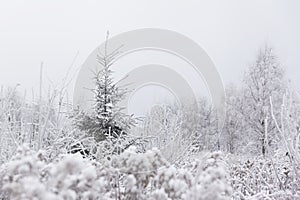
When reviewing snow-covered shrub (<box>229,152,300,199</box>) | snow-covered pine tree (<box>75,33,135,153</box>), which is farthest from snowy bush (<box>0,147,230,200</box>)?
snow-covered pine tree (<box>75,33,135,153</box>)

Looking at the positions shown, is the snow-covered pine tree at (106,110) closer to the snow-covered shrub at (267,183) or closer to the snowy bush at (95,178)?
the snow-covered shrub at (267,183)

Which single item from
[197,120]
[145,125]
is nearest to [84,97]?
[145,125]

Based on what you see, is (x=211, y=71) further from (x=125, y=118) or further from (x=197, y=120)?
(x=197, y=120)

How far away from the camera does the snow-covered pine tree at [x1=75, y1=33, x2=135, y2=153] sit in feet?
29.1

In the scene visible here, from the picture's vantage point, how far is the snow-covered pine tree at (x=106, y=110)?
8867 millimetres

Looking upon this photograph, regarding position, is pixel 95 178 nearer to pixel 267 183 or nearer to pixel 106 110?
pixel 267 183

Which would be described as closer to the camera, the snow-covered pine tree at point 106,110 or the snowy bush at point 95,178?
the snowy bush at point 95,178

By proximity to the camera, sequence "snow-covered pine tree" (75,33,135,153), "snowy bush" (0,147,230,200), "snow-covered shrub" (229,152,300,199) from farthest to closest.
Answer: "snow-covered pine tree" (75,33,135,153)
"snow-covered shrub" (229,152,300,199)
"snowy bush" (0,147,230,200)

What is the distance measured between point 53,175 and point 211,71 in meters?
15.0

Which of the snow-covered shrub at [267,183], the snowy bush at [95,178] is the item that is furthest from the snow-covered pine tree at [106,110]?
the snowy bush at [95,178]

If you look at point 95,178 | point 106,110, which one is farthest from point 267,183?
point 106,110

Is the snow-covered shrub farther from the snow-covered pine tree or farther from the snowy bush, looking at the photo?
the snow-covered pine tree

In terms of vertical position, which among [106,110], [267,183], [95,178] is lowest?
[267,183]

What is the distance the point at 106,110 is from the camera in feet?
29.8
